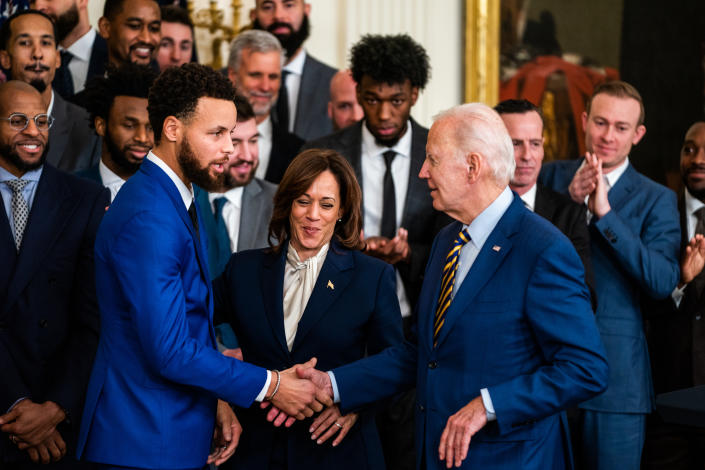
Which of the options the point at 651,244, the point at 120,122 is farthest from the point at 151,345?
the point at 651,244

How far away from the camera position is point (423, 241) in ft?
14.7

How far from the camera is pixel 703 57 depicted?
676 centimetres

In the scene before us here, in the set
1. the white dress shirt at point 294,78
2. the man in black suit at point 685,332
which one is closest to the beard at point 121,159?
the white dress shirt at point 294,78

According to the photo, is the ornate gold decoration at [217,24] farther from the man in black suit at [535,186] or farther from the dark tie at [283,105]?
the man in black suit at [535,186]

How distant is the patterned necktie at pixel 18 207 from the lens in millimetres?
3596

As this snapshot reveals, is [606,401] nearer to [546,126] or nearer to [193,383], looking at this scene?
[193,383]

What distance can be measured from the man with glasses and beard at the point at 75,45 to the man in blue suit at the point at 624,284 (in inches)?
108

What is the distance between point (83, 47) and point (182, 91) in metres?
2.78

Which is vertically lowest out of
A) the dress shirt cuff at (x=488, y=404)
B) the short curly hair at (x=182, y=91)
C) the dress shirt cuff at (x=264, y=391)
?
the dress shirt cuff at (x=264, y=391)

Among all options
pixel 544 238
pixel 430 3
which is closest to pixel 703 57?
pixel 430 3

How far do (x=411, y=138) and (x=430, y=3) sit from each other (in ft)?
9.23

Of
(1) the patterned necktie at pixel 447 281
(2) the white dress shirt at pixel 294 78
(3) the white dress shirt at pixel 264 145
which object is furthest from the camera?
(2) the white dress shirt at pixel 294 78

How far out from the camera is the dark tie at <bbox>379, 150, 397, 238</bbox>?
4.46 m

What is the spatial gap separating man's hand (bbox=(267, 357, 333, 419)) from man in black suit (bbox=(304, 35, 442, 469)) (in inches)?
51.5
